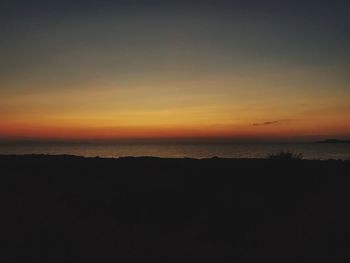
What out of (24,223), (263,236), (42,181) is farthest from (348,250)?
(42,181)

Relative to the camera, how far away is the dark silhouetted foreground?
888cm

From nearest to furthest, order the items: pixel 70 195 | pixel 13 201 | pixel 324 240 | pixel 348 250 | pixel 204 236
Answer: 1. pixel 348 250
2. pixel 324 240
3. pixel 204 236
4. pixel 13 201
5. pixel 70 195

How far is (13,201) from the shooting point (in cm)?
1362

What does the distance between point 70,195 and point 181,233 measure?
19.0 feet

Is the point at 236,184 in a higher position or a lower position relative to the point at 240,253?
higher

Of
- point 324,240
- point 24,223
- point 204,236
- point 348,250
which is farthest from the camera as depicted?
point 24,223

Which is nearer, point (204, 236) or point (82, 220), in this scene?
point (204, 236)

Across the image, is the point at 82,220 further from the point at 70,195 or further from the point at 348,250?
the point at 348,250

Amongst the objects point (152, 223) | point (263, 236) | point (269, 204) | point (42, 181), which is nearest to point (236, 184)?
point (269, 204)

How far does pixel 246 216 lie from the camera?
1170cm

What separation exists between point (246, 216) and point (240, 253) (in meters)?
2.78

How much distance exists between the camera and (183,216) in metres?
12.0

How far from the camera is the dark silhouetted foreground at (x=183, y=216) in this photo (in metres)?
8.88

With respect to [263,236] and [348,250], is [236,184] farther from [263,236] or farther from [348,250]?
[348,250]
